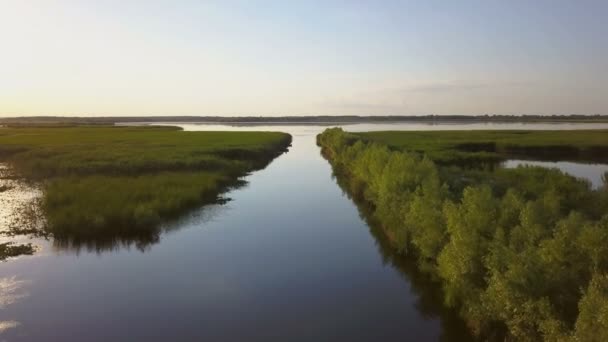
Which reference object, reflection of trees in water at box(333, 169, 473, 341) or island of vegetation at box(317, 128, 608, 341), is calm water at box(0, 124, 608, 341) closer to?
reflection of trees in water at box(333, 169, 473, 341)

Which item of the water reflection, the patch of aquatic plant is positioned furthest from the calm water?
the water reflection

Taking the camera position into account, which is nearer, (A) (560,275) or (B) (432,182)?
(A) (560,275)

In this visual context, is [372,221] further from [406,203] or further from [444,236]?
[444,236]

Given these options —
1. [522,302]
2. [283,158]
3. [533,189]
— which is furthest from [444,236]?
[283,158]

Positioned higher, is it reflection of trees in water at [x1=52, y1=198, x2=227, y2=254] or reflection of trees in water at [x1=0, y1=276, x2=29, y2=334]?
reflection of trees in water at [x1=52, y1=198, x2=227, y2=254]

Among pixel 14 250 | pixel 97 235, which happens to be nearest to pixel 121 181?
pixel 97 235
